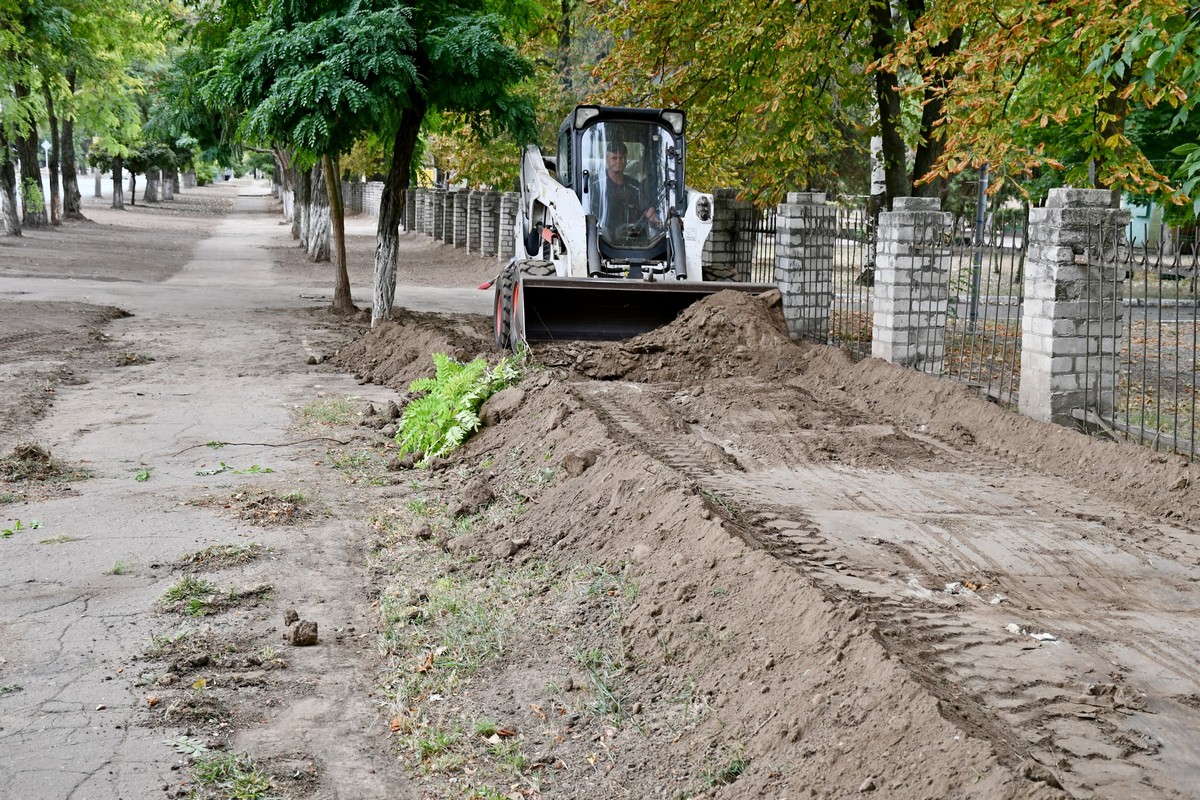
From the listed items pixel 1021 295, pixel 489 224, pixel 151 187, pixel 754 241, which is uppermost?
pixel 151 187

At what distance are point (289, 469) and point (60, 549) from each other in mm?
2414

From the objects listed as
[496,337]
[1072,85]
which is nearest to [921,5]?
[1072,85]

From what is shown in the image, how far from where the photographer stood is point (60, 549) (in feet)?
23.5

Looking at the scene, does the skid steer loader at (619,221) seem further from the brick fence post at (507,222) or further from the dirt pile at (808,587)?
the brick fence post at (507,222)

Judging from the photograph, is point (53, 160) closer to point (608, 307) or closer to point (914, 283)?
point (608, 307)

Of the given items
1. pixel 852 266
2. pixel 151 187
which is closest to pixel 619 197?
pixel 852 266

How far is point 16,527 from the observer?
297 inches

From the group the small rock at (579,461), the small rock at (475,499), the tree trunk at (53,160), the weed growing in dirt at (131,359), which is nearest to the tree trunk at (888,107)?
the small rock at (579,461)

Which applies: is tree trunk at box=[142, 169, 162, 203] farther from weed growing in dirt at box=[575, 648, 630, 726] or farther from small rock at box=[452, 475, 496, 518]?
weed growing in dirt at box=[575, 648, 630, 726]

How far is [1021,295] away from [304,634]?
9725 mm

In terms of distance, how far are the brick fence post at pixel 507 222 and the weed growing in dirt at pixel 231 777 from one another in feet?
87.1

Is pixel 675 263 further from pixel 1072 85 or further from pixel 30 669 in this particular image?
pixel 30 669

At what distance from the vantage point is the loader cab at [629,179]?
14484 mm

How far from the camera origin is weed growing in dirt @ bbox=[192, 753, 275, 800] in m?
4.42
